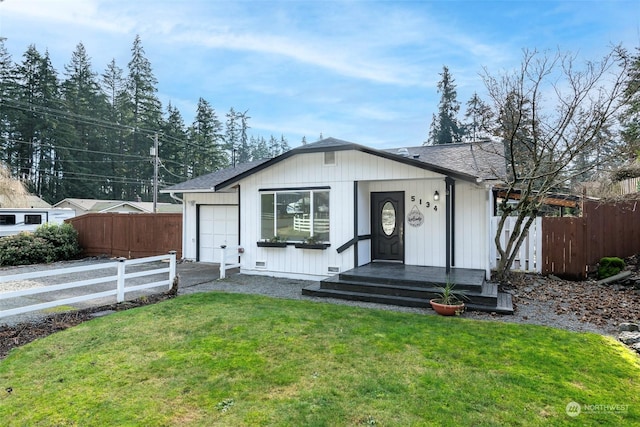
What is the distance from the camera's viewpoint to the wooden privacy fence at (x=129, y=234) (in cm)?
1299

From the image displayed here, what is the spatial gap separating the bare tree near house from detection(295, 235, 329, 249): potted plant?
415cm

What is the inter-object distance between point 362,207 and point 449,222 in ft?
7.04

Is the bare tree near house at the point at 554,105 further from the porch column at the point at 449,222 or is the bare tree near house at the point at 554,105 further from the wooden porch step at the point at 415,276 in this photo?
the wooden porch step at the point at 415,276

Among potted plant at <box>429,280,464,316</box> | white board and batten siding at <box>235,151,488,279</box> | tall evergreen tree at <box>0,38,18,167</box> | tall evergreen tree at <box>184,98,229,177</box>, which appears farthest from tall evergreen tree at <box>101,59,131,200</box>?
potted plant at <box>429,280,464,316</box>

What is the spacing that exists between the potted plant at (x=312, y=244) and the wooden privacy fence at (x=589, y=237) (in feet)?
17.8

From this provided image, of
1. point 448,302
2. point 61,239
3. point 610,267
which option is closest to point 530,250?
point 610,267

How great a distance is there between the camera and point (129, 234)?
13.5m

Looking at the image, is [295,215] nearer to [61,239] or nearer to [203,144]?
[61,239]

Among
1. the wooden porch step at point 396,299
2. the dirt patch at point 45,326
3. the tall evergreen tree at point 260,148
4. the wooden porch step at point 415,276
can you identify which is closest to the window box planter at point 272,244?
the wooden porch step at point 396,299

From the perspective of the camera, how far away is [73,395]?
3135mm

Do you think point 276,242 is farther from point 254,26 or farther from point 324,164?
point 254,26

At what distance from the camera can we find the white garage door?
39.0 ft

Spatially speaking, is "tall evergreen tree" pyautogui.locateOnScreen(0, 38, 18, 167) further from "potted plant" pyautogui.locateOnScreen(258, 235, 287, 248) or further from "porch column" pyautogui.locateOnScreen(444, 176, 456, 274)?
"porch column" pyautogui.locateOnScreen(444, 176, 456, 274)

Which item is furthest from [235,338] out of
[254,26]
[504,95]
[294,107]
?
[294,107]
